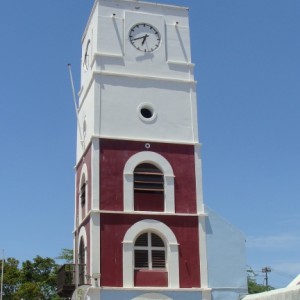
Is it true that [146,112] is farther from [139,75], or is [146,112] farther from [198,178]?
[198,178]

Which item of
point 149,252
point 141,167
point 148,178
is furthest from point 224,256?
point 141,167

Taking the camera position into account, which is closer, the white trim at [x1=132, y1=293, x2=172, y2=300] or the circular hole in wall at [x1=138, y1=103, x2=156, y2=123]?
the white trim at [x1=132, y1=293, x2=172, y2=300]

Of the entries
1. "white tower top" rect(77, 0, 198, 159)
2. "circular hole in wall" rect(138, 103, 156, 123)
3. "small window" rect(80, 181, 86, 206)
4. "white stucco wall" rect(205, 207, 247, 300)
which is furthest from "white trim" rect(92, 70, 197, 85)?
"white stucco wall" rect(205, 207, 247, 300)

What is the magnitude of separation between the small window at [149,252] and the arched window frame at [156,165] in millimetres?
1276

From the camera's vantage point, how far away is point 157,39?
1185 inches

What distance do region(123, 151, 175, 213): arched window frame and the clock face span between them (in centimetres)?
505

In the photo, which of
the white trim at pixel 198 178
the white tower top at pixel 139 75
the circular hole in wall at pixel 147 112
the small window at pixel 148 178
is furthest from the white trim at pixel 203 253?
the circular hole in wall at pixel 147 112

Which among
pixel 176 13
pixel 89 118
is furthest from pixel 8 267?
pixel 176 13

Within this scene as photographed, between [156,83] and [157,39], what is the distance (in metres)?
2.16

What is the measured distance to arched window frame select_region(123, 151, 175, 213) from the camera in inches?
1083

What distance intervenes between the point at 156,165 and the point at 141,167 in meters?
0.66

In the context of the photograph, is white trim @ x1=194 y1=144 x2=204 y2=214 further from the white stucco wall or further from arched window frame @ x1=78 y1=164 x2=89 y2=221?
arched window frame @ x1=78 y1=164 x2=89 y2=221

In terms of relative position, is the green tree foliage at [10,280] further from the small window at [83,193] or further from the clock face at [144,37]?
the clock face at [144,37]

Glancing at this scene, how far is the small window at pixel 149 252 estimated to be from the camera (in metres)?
27.0
